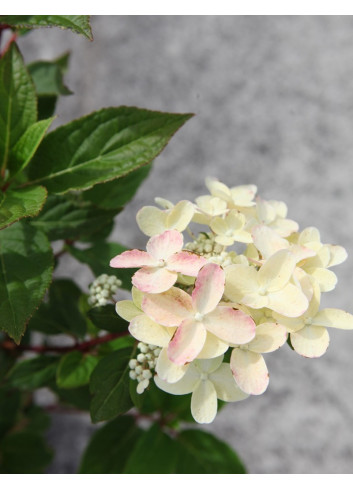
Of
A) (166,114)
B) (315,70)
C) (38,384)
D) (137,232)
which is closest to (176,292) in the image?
(166,114)

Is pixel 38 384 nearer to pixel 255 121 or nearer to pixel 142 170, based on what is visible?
pixel 142 170

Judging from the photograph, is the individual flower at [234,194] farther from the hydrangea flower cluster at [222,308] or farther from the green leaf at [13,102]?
the green leaf at [13,102]

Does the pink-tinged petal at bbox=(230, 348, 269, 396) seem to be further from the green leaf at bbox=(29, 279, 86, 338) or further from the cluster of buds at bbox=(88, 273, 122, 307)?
the green leaf at bbox=(29, 279, 86, 338)

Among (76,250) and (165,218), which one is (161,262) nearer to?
(165,218)

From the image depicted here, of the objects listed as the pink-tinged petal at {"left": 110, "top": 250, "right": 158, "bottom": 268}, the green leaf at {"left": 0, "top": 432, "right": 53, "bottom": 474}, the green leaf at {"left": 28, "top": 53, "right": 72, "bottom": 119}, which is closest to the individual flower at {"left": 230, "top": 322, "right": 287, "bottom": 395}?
the pink-tinged petal at {"left": 110, "top": 250, "right": 158, "bottom": 268}

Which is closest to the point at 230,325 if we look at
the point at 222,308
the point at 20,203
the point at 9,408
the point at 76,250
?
the point at 222,308
